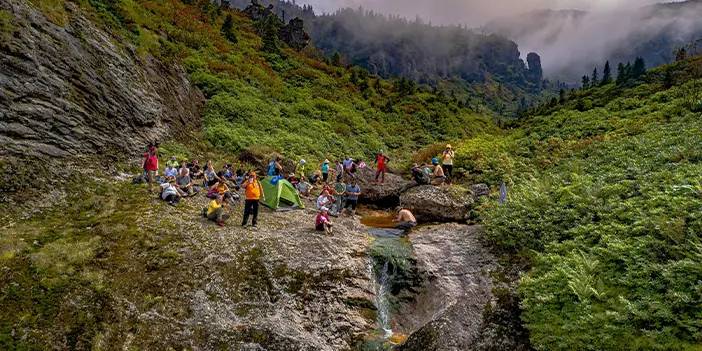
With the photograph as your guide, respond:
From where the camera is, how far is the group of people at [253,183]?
15.7 metres

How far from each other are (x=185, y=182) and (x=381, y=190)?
419 inches

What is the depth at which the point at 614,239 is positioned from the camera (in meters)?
11.0

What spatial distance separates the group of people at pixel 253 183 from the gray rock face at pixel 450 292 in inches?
119

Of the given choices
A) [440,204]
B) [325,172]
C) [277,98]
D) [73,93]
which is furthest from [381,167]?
[277,98]

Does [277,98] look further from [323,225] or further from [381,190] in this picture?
[323,225]

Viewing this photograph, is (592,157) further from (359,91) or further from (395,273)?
(359,91)

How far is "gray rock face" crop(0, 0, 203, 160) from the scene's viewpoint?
52.4 feet

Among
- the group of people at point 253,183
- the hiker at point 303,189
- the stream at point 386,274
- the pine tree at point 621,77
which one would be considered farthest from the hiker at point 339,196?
the pine tree at point 621,77

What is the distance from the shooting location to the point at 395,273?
1399 centimetres

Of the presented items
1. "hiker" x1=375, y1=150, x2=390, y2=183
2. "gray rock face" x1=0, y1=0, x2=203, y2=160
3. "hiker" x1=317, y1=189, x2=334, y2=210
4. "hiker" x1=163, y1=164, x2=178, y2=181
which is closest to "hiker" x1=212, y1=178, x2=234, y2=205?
"hiker" x1=163, y1=164, x2=178, y2=181

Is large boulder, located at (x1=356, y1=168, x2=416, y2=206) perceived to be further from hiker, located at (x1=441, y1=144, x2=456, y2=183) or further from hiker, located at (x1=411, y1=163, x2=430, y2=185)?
hiker, located at (x1=441, y1=144, x2=456, y2=183)

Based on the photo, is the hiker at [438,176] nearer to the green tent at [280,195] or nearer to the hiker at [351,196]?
the hiker at [351,196]

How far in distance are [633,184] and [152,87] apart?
945 inches

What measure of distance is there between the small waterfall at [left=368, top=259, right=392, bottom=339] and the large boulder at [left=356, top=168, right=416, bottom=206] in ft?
31.3
